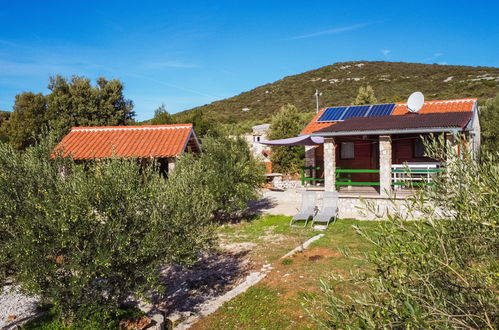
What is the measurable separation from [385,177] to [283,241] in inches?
209

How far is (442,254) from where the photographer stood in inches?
117

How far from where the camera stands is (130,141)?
1889 centimetres

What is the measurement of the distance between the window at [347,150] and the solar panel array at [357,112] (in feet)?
5.87

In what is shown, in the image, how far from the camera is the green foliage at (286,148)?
28.6m

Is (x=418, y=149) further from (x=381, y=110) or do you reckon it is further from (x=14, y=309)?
(x=14, y=309)

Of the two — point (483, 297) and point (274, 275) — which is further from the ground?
point (483, 297)

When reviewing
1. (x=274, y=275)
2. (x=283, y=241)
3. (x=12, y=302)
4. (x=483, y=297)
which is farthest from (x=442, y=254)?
(x=12, y=302)

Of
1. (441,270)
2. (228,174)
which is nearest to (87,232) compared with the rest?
(441,270)

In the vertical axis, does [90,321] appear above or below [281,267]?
above

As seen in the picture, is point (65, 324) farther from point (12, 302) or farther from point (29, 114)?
point (29, 114)

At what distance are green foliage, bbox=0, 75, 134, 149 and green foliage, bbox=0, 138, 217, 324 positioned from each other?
1108 inches

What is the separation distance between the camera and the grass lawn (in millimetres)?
6684

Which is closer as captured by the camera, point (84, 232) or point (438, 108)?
point (84, 232)

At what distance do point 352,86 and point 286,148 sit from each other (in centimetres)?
4172
